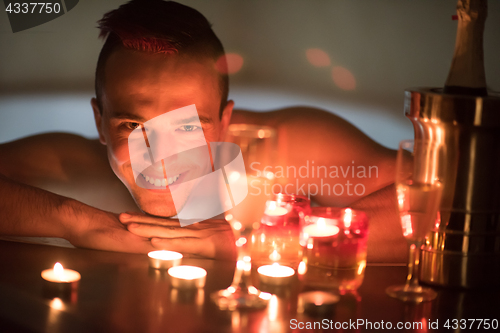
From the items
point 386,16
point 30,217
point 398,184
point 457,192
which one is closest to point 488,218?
point 457,192

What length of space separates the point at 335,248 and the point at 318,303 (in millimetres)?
106

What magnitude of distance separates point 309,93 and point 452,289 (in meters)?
0.52

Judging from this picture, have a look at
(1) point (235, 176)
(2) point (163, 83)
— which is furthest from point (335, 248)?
(2) point (163, 83)

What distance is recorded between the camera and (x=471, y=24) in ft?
3.16

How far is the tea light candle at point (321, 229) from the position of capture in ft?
2.98

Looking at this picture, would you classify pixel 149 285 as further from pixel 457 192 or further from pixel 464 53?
pixel 464 53

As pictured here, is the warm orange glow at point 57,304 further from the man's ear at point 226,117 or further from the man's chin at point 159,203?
the man's ear at point 226,117

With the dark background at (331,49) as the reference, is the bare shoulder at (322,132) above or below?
below

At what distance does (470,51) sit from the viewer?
965mm

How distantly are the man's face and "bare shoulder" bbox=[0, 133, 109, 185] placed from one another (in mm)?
47

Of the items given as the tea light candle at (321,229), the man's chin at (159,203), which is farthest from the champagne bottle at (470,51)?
the man's chin at (159,203)

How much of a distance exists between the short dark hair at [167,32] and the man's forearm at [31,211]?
1.36ft

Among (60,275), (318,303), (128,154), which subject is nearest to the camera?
(318,303)

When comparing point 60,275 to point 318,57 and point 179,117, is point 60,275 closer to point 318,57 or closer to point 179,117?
point 179,117
